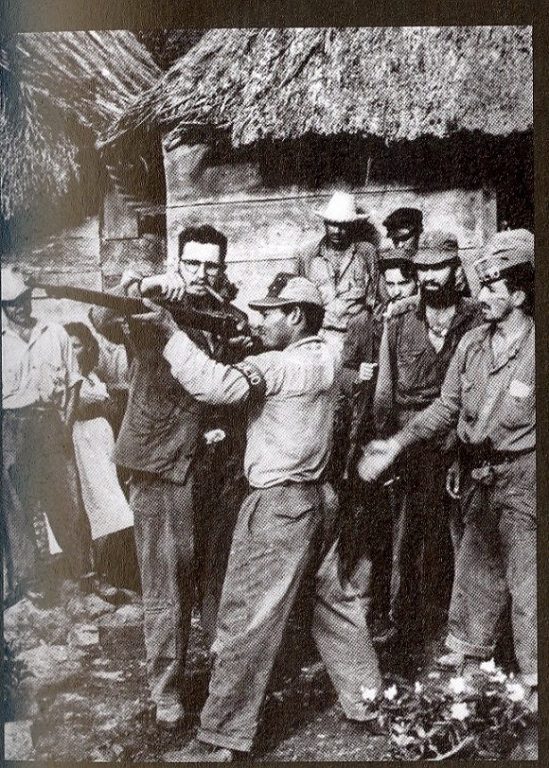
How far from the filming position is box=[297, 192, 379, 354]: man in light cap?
311 centimetres

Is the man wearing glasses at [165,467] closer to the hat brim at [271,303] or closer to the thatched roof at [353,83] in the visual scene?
the hat brim at [271,303]

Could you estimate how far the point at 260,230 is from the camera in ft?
10.2

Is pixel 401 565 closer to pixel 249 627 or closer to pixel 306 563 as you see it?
pixel 306 563

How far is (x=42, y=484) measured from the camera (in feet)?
10.3

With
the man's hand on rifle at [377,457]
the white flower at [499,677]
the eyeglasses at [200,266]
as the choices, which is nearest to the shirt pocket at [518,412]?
the man's hand on rifle at [377,457]

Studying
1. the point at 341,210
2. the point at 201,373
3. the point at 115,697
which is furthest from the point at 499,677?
the point at 341,210

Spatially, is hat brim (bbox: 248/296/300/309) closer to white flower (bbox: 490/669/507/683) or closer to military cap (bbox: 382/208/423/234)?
military cap (bbox: 382/208/423/234)

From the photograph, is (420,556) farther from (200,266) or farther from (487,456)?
(200,266)

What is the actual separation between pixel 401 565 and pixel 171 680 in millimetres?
833

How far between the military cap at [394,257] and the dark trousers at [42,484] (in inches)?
46.5

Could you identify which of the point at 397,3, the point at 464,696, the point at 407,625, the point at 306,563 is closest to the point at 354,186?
the point at 397,3

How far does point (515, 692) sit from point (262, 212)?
5.79 feet

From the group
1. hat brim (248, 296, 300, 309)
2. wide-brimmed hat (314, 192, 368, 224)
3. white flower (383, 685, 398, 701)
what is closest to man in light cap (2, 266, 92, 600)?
hat brim (248, 296, 300, 309)

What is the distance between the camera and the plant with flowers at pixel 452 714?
3086 millimetres
